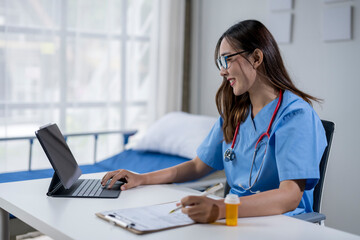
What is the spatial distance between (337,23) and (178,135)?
1206mm

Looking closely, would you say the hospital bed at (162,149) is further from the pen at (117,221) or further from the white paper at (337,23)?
the pen at (117,221)

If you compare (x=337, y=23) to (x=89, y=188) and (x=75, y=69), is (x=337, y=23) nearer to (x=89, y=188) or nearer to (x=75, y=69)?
(x=75, y=69)

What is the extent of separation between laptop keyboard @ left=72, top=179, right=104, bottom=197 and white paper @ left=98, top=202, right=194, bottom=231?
0.79ft

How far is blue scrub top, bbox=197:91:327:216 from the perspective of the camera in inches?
54.2

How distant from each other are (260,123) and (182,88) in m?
2.27

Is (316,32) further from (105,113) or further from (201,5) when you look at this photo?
(105,113)

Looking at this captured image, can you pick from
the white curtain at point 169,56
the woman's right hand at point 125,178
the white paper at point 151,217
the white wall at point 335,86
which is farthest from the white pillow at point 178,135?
the white paper at point 151,217

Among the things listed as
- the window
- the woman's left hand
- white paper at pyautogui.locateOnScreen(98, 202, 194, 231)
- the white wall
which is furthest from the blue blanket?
the woman's left hand

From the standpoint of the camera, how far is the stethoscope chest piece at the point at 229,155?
162cm

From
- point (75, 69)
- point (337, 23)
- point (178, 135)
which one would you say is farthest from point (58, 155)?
point (337, 23)

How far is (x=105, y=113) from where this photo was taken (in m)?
3.44

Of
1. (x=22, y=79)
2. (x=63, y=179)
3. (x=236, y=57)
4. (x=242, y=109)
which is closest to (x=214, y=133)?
(x=242, y=109)

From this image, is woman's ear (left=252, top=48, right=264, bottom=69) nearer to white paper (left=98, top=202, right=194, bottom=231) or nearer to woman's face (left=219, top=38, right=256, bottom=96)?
woman's face (left=219, top=38, right=256, bottom=96)

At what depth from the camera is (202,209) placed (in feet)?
3.86
